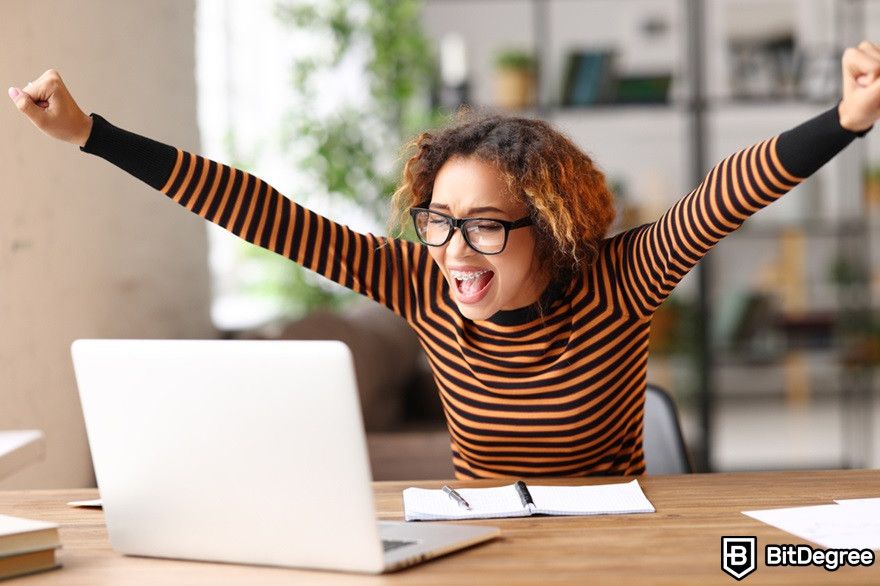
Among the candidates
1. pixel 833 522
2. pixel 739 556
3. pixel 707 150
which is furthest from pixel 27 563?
pixel 707 150

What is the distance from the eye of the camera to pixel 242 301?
4992 mm

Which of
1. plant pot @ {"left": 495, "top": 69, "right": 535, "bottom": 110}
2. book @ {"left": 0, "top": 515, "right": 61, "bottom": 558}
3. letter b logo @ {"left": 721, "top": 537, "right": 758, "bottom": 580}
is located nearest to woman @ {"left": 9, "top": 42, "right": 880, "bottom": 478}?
letter b logo @ {"left": 721, "top": 537, "right": 758, "bottom": 580}

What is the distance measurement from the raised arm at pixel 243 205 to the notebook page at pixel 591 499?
54 cm

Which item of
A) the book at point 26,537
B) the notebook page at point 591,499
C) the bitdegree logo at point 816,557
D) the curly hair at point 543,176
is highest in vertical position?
the curly hair at point 543,176

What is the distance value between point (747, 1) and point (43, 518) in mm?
4294

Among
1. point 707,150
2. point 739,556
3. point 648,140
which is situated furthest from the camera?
point 648,140

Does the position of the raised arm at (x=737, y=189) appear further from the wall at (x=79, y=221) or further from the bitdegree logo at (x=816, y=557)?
the wall at (x=79, y=221)

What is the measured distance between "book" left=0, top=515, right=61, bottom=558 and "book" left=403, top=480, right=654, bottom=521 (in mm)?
444

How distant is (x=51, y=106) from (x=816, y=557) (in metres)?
1.21

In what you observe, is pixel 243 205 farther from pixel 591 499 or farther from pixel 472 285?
pixel 591 499

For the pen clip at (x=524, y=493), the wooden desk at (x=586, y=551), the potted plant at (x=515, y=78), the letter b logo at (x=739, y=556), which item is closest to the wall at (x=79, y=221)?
the wooden desk at (x=586, y=551)

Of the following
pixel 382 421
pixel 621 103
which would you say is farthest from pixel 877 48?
pixel 621 103

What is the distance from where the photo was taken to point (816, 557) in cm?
123

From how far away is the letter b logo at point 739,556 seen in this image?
1.18 meters
